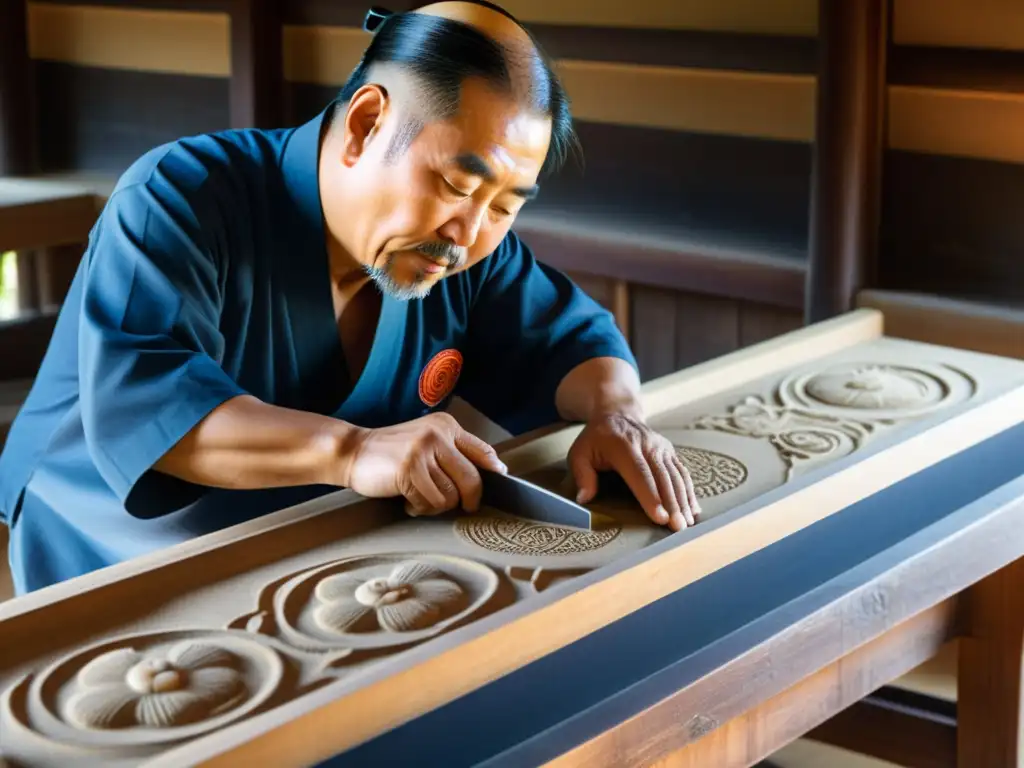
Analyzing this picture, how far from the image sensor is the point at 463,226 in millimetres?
1814

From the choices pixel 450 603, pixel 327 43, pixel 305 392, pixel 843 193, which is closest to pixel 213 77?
pixel 327 43

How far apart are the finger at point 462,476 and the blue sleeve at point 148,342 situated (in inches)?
10.9

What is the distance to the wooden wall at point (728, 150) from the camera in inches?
111

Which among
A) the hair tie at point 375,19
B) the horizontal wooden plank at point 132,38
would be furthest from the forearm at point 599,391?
the horizontal wooden plank at point 132,38

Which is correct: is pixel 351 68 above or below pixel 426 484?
above

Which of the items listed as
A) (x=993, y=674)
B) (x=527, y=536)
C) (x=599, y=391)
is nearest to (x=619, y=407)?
(x=599, y=391)

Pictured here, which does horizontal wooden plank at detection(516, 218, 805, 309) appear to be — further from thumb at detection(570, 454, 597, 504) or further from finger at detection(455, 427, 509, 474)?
finger at detection(455, 427, 509, 474)

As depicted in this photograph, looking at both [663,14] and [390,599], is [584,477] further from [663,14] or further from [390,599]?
[663,14]

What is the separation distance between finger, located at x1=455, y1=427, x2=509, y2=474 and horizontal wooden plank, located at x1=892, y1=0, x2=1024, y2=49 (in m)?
1.53

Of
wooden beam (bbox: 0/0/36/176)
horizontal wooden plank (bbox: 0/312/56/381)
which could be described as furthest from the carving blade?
wooden beam (bbox: 0/0/36/176)

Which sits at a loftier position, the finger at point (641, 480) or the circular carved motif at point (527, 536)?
the finger at point (641, 480)

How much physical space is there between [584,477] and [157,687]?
71cm

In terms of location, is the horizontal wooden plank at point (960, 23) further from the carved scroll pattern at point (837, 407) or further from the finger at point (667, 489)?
the finger at point (667, 489)

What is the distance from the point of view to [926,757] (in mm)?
2412
